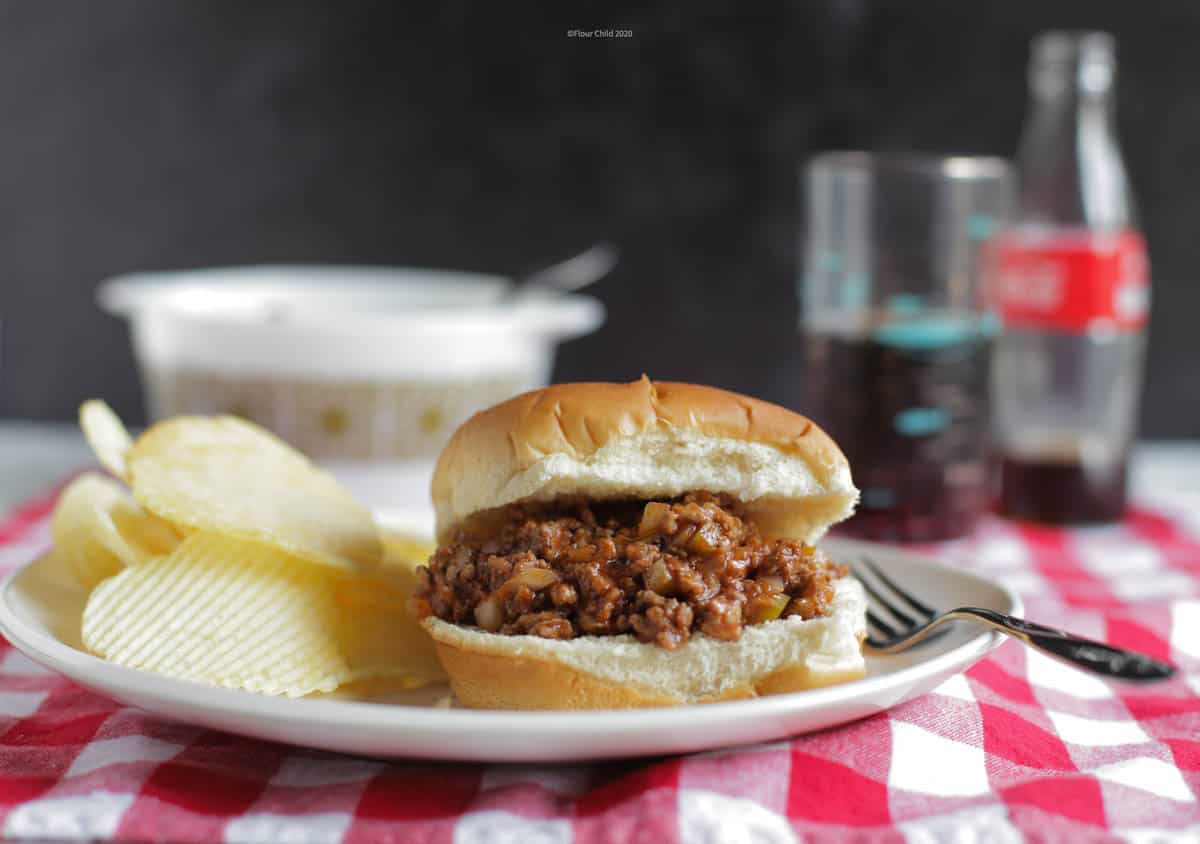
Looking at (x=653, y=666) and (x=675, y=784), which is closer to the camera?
(x=675, y=784)

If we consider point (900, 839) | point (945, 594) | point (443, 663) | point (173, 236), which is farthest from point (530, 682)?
point (173, 236)

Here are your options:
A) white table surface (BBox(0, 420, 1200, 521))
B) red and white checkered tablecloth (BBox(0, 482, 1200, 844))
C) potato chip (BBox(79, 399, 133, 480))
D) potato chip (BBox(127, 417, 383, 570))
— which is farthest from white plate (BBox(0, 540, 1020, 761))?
Result: white table surface (BBox(0, 420, 1200, 521))

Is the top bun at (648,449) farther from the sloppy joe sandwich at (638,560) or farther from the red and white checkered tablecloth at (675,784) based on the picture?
the red and white checkered tablecloth at (675,784)

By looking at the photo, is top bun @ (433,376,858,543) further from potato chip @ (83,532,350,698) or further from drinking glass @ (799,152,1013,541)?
drinking glass @ (799,152,1013,541)

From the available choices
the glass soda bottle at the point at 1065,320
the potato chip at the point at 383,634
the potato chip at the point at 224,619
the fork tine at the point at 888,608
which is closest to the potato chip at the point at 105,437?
the potato chip at the point at 224,619

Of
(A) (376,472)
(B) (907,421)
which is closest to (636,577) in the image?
(B) (907,421)

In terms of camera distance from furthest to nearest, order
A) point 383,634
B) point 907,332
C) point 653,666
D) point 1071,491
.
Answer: point 1071,491, point 907,332, point 383,634, point 653,666

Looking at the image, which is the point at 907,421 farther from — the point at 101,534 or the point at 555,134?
the point at 101,534
